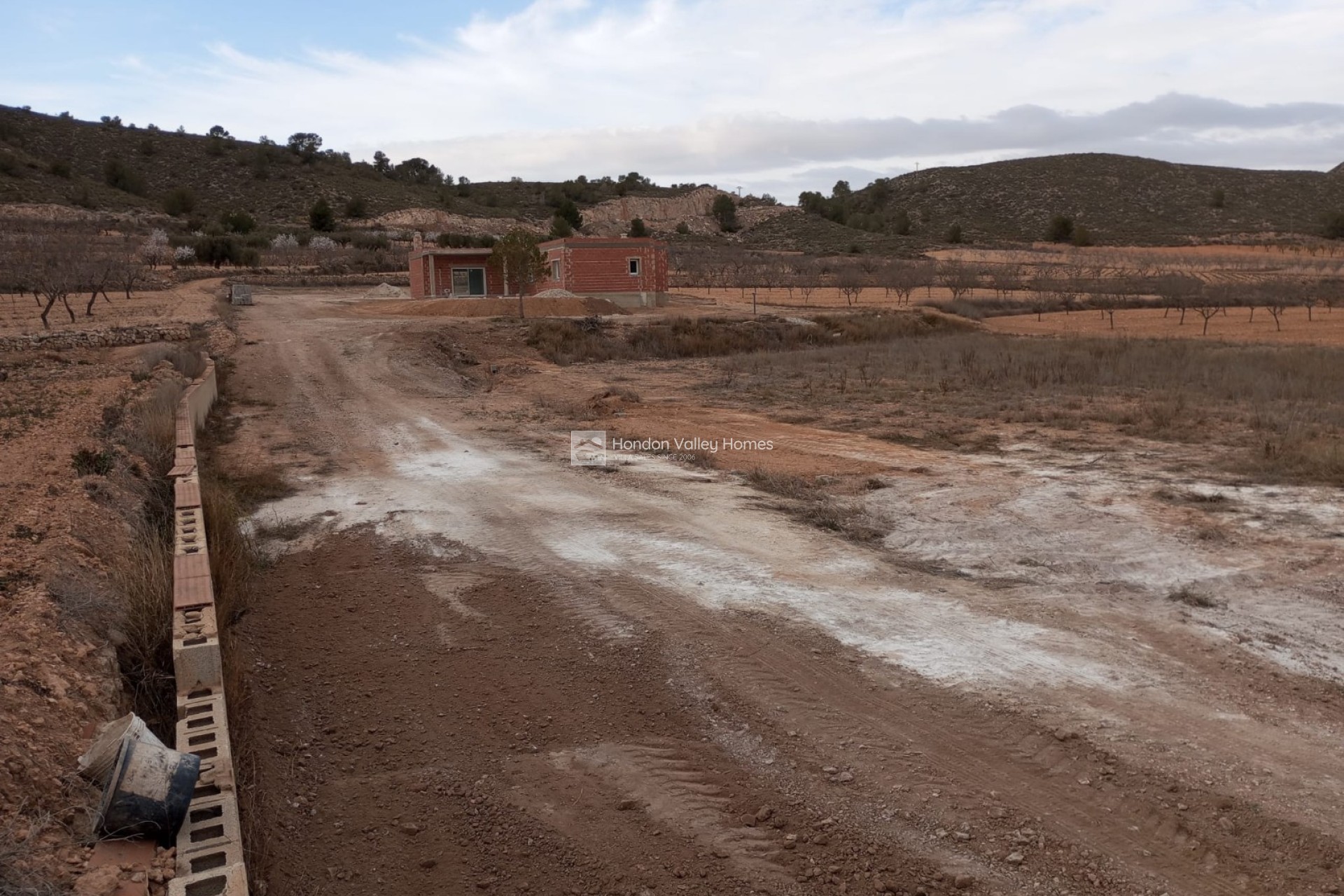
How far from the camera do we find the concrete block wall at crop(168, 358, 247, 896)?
338 cm

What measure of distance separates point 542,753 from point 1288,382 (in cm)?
1881

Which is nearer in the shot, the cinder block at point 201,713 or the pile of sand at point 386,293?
the cinder block at point 201,713

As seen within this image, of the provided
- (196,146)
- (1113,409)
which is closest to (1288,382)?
(1113,409)

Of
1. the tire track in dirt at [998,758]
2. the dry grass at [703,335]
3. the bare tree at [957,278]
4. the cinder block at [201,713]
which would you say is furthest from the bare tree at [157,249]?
the tire track in dirt at [998,758]

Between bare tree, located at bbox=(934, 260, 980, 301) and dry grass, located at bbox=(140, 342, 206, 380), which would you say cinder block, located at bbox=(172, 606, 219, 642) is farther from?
bare tree, located at bbox=(934, 260, 980, 301)

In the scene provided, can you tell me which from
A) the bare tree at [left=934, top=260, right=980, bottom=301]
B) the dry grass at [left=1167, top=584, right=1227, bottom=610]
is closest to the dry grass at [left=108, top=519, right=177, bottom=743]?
the dry grass at [left=1167, top=584, right=1227, bottom=610]

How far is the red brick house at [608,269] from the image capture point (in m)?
39.6

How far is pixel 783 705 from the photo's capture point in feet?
17.5

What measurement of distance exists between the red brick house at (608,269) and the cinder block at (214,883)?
36.6 meters

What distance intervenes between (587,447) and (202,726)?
8.95 m

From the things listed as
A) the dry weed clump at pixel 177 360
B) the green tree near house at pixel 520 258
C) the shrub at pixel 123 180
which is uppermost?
the shrub at pixel 123 180

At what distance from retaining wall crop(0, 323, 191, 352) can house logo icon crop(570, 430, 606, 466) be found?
A: 52.1ft

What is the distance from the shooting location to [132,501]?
28.3 ft

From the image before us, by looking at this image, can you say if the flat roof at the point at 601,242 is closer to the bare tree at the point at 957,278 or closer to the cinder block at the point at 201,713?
the bare tree at the point at 957,278
